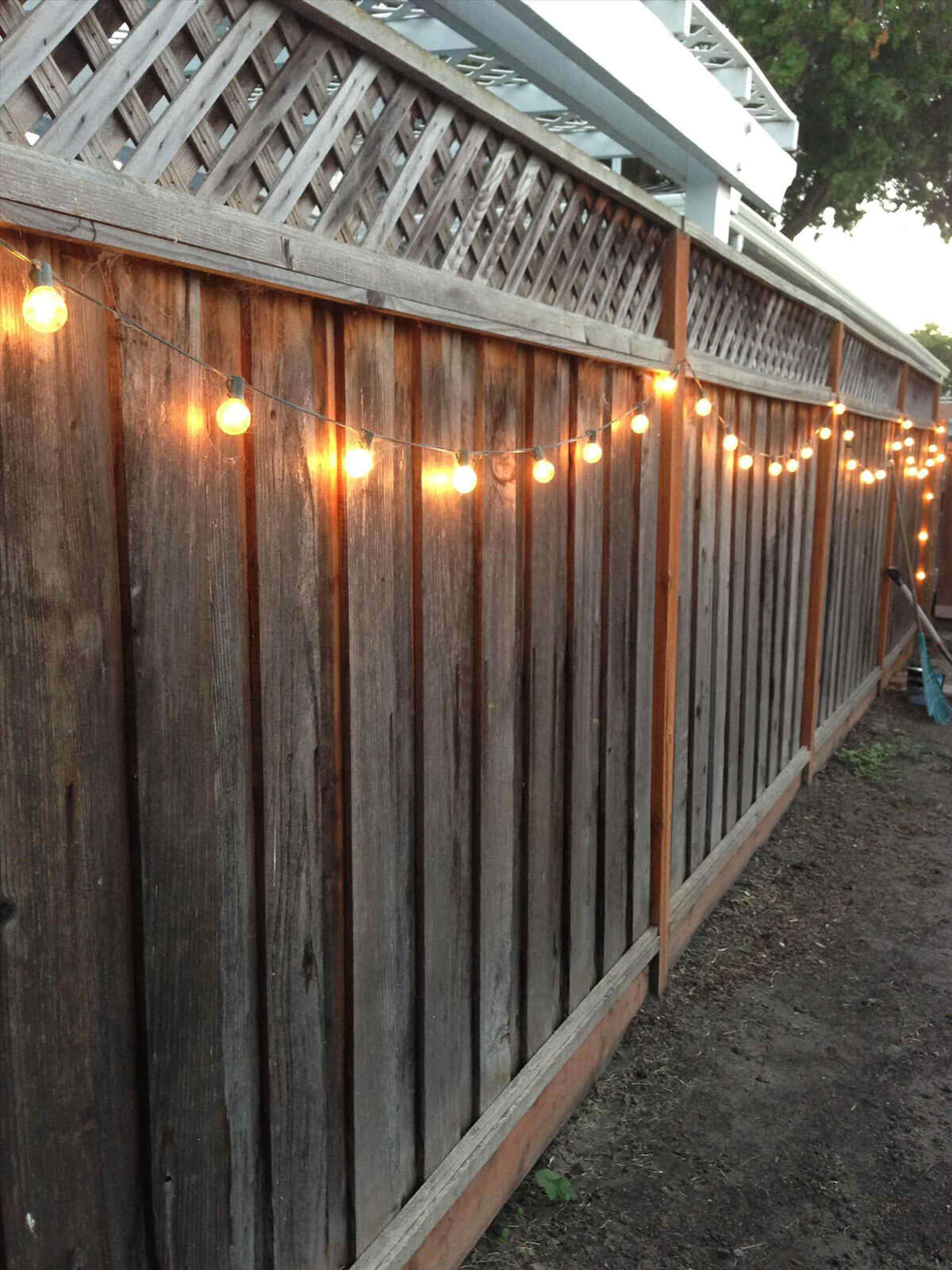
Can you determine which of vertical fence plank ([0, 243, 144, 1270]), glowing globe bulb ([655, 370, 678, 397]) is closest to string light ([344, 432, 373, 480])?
vertical fence plank ([0, 243, 144, 1270])

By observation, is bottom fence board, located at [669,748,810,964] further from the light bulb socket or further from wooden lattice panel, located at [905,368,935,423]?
wooden lattice panel, located at [905,368,935,423]

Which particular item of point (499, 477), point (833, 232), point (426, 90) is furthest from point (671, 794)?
point (833, 232)

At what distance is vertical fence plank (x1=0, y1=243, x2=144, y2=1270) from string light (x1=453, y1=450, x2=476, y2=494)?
2.93ft

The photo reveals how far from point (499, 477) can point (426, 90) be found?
34.4 inches

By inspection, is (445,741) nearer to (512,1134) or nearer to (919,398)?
(512,1134)

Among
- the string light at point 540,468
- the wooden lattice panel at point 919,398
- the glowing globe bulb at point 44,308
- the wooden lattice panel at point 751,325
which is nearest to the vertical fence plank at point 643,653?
the wooden lattice panel at point 751,325

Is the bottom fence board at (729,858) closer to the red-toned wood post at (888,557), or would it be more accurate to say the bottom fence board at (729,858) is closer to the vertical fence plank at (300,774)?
the vertical fence plank at (300,774)

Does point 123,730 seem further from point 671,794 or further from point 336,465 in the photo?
point 671,794

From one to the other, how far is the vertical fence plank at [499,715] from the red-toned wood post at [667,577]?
114 centimetres

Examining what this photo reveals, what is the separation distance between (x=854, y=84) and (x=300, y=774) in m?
13.6

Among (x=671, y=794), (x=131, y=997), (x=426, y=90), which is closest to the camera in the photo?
(x=131, y=997)

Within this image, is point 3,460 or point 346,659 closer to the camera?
point 3,460

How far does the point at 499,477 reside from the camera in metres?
2.65

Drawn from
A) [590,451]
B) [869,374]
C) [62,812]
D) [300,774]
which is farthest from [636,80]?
[869,374]
